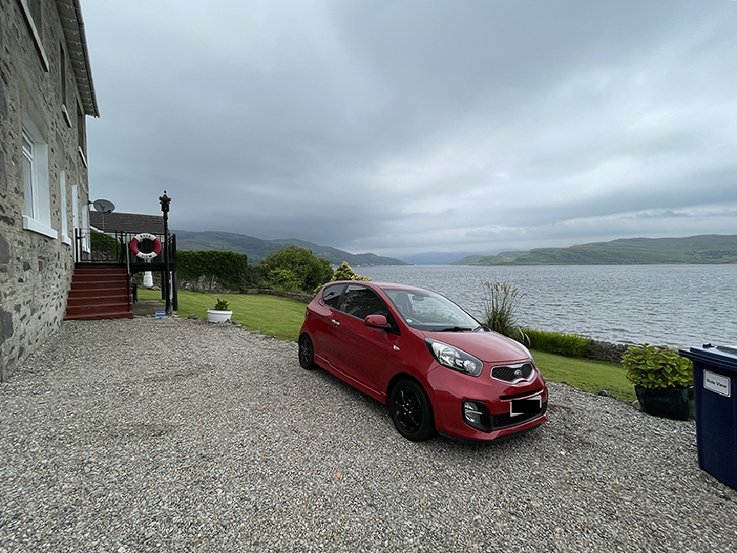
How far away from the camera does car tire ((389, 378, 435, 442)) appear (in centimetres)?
343

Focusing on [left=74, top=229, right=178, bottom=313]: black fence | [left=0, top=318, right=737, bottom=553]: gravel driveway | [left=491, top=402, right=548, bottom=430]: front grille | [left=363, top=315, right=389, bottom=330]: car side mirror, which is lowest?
[left=0, top=318, right=737, bottom=553]: gravel driveway

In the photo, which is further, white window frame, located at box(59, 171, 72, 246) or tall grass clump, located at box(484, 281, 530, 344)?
tall grass clump, located at box(484, 281, 530, 344)

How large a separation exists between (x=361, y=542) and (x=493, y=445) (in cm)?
188

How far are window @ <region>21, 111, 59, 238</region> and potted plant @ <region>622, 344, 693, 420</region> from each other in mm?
10267

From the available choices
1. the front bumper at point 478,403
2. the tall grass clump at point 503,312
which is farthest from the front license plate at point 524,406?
the tall grass clump at point 503,312

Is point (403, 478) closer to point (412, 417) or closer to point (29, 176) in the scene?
point (412, 417)

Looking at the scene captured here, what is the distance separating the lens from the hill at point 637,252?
494 feet

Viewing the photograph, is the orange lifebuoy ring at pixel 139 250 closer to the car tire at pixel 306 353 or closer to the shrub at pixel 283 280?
the car tire at pixel 306 353

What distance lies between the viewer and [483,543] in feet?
7.47

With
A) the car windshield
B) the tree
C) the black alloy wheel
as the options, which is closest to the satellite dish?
the tree

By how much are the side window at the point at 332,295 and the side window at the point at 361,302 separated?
0.18 metres


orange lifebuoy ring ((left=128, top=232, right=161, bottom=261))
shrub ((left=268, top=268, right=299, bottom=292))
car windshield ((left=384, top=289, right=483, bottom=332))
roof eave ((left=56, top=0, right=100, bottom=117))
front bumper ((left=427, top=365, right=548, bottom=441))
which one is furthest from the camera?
shrub ((left=268, top=268, right=299, bottom=292))

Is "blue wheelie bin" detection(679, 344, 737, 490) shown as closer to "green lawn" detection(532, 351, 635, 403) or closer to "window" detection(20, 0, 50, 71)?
"green lawn" detection(532, 351, 635, 403)

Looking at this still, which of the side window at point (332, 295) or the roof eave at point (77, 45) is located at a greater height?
the roof eave at point (77, 45)
